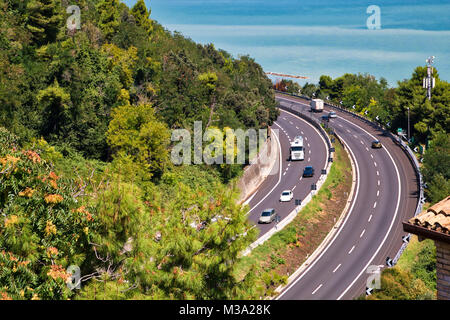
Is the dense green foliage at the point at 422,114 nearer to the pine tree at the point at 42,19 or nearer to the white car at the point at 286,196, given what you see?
the white car at the point at 286,196

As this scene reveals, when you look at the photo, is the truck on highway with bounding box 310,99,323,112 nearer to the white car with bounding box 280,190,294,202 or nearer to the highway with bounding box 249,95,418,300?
the highway with bounding box 249,95,418,300

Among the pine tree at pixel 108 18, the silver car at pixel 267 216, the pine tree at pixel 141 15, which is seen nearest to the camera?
the silver car at pixel 267 216

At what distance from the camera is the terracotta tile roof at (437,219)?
13.5 meters

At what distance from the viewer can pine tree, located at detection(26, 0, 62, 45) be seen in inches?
2699

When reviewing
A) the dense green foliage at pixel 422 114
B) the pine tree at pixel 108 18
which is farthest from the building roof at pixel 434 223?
the pine tree at pixel 108 18

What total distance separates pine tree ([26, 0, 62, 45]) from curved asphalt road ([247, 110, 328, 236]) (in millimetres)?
34213

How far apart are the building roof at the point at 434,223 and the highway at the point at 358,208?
1442 inches

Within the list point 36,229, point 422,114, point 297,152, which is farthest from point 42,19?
point 422,114

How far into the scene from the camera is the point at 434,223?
540 inches

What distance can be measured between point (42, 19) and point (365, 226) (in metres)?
47.7

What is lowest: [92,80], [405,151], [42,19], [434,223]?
[434,223]

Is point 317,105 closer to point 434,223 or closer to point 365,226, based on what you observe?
point 365,226

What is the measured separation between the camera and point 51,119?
64125 millimetres

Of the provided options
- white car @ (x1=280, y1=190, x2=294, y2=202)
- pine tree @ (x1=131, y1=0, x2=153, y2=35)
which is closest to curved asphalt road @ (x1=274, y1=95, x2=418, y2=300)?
white car @ (x1=280, y1=190, x2=294, y2=202)
